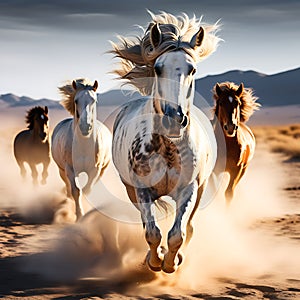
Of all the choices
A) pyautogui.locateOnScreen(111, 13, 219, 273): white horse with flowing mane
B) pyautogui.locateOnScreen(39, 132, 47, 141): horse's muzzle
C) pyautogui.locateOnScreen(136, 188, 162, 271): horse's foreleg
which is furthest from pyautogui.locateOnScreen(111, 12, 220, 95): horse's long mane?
pyautogui.locateOnScreen(39, 132, 47, 141): horse's muzzle

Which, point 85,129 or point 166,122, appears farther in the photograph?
point 85,129

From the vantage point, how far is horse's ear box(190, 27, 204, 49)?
482 centimetres

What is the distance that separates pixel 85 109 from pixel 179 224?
3.90 metres

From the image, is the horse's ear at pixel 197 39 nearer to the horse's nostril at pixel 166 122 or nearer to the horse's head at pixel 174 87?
the horse's head at pixel 174 87

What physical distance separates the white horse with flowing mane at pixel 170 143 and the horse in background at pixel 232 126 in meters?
3.15

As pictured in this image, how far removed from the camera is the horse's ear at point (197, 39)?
15.8 ft

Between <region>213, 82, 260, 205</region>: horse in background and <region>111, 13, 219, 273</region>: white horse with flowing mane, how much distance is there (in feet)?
10.3

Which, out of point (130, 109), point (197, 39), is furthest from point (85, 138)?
point (197, 39)

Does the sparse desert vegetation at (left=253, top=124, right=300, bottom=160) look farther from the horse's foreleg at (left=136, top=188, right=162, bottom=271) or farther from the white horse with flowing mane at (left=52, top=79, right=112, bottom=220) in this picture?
the horse's foreleg at (left=136, top=188, right=162, bottom=271)

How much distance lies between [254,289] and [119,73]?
2.91 m

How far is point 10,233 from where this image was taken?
820 centimetres

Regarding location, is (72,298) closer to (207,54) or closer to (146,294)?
(146,294)

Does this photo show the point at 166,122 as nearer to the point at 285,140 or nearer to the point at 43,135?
the point at 43,135

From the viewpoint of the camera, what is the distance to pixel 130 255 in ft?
20.1
